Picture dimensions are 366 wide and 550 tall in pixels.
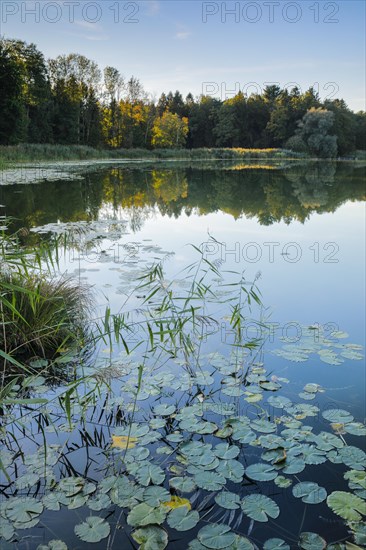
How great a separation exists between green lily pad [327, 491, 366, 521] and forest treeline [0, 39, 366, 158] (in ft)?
91.9

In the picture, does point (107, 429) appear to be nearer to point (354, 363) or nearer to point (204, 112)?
point (354, 363)

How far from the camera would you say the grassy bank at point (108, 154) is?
900 inches

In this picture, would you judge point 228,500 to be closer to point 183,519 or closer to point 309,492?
point 183,519

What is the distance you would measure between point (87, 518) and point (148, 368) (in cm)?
135

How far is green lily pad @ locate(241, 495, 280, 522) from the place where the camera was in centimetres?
173

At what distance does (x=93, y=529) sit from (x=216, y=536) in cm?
48

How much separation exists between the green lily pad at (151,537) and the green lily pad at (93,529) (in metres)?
0.12

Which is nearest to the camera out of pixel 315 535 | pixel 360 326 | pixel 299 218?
pixel 315 535

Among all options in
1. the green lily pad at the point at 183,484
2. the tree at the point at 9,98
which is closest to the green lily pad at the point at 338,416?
the green lily pad at the point at 183,484

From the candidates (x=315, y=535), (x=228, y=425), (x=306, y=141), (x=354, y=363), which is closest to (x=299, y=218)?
(x=354, y=363)

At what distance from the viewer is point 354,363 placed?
3.15 m

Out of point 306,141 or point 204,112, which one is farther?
point 204,112

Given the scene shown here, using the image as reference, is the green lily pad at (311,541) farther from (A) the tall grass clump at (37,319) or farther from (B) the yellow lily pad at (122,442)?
(A) the tall grass clump at (37,319)

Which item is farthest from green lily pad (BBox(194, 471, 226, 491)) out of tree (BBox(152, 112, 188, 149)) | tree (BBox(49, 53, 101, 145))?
tree (BBox(152, 112, 188, 149))
